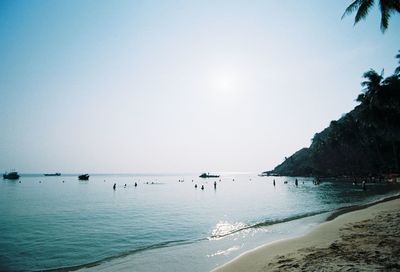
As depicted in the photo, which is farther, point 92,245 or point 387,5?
point 387,5

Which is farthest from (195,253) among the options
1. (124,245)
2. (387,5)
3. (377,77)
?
(377,77)

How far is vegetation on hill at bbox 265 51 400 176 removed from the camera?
50.1 metres

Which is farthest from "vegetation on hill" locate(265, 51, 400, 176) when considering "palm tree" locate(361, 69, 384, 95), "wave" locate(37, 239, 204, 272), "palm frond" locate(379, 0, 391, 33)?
"wave" locate(37, 239, 204, 272)

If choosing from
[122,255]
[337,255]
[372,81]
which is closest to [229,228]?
[122,255]

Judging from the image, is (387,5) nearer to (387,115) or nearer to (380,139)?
(387,115)

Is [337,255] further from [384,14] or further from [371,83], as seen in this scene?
[371,83]

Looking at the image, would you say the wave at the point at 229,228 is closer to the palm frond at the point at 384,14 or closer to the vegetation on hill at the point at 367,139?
the palm frond at the point at 384,14

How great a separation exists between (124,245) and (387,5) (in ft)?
99.8

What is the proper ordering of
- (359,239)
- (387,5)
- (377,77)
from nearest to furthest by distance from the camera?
(359,239) → (387,5) → (377,77)

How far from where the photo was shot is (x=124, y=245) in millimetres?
18203

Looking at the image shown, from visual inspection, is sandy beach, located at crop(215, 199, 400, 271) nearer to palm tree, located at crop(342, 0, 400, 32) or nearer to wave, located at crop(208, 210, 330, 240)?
wave, located at crop(208, 210, 330, 240)

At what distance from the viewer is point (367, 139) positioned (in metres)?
95.0

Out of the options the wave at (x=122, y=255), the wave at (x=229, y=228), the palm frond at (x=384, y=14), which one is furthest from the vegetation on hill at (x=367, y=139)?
the wave at (x=122, y=255)

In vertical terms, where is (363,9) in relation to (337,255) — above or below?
above
